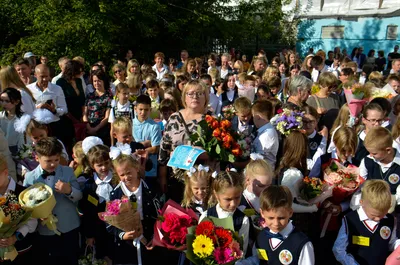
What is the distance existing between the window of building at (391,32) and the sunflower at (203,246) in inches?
833

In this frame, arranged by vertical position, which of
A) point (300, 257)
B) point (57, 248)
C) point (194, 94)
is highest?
point (194, 94)

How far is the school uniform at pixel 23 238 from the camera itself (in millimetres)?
3506

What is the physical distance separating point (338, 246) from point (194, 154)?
1506 mm

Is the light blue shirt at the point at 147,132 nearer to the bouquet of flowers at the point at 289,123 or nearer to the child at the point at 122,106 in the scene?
the child at the point at 122,106

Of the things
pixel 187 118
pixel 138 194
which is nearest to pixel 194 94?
pixel 187 118

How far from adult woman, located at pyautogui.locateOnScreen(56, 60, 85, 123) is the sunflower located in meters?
4.47

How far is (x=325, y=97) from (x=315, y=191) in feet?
10.4

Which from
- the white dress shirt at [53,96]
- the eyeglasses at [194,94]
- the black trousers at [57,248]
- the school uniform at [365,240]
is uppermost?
the eyeglasses at [194,94]

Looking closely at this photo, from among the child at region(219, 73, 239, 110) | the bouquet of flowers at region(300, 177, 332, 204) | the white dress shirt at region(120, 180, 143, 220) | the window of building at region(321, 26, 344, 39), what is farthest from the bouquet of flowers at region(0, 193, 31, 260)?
the window of building at region(321, 26, 344, 39)

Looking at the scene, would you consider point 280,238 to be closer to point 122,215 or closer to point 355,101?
point 122,215

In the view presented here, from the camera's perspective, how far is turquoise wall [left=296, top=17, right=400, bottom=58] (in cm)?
2106

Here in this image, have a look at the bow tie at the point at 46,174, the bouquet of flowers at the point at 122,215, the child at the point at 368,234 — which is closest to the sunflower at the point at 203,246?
the bouquet of flowers at the point at 122,215

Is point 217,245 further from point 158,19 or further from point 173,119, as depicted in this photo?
point 158,19

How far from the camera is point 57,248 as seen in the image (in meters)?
3.87
